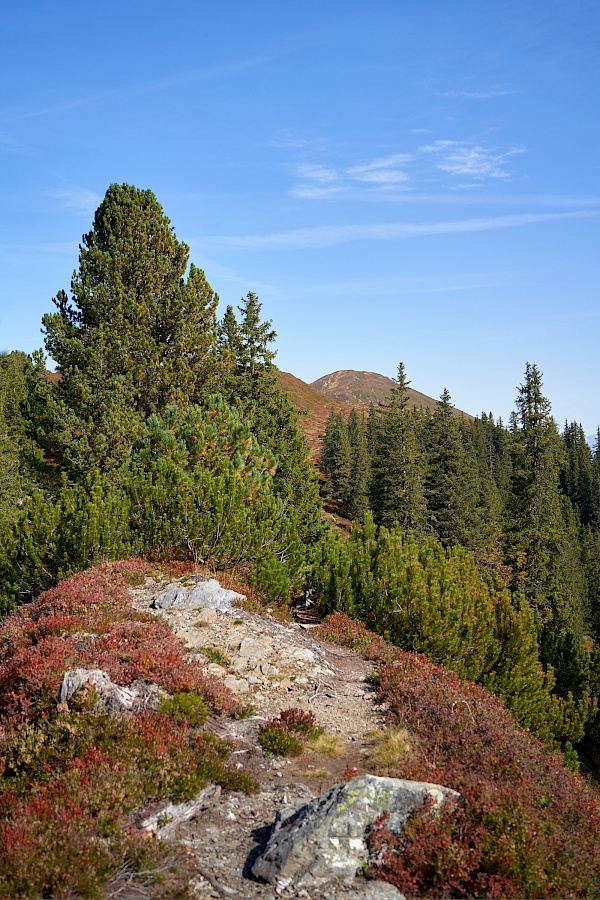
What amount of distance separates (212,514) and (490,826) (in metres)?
9.71

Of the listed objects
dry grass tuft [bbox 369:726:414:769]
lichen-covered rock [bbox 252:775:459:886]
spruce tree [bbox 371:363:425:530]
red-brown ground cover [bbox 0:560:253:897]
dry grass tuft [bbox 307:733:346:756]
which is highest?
spruce tree [bbox 371:363:425:530]

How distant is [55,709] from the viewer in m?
7.25

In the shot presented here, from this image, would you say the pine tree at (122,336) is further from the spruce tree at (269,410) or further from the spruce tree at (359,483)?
the spruce tree at (359,483)

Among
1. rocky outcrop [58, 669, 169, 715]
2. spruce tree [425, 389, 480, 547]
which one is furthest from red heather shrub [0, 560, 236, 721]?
spruce tree [425, 389, 480, 547]

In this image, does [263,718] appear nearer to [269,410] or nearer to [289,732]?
[289,732]

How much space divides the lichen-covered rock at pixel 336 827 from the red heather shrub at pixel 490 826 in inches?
6.6

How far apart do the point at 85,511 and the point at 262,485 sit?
5.12m

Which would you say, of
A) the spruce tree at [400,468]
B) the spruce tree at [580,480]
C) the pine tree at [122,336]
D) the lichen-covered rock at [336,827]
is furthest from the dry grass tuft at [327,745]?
the spruce tree at [580,480]

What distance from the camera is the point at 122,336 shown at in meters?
22.0

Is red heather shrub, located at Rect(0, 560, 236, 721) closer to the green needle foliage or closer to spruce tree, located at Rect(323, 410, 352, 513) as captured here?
the green needle foliage

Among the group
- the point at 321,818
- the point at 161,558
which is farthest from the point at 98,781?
the point at 161,558

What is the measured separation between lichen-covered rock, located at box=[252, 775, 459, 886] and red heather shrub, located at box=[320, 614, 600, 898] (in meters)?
0.17

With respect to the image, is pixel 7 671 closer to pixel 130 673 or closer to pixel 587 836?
pixel 130 673

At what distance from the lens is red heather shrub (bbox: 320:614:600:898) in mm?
5266
